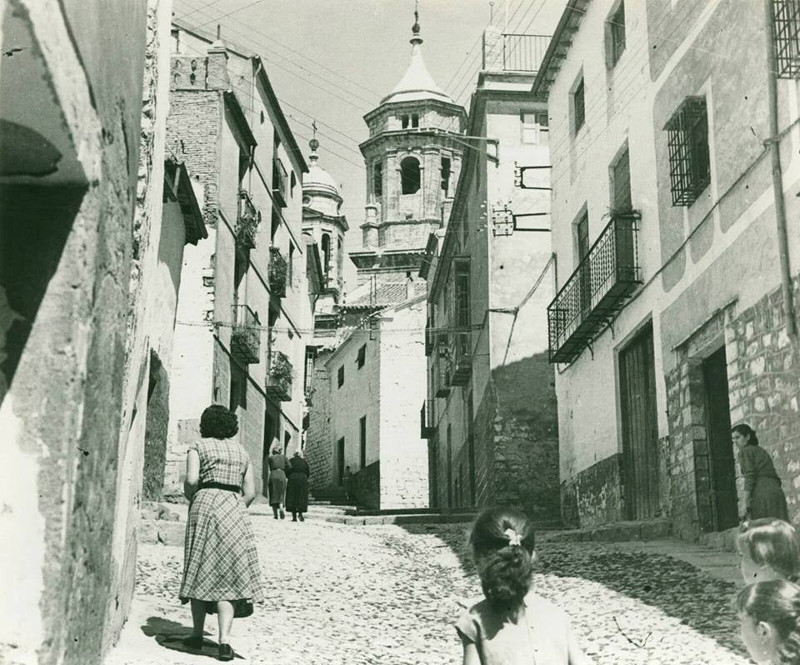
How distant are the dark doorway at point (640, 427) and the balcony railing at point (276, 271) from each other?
1464 cm

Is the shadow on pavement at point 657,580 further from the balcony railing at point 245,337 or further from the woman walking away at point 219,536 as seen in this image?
the balcony railing at point 245,337

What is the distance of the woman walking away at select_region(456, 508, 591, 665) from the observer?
10.1ft

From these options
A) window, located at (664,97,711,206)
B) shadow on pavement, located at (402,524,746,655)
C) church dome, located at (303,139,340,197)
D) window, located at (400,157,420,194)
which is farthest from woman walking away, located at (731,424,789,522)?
church dome, located at (303,139,340,197)

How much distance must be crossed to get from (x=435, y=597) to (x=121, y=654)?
403 centimetres

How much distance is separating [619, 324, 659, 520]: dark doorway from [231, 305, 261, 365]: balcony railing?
10.5 metres

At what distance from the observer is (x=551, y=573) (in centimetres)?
981

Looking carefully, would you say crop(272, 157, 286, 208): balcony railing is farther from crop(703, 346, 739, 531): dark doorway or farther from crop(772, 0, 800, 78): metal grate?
crop(772, 0, 800, 78): metal grate

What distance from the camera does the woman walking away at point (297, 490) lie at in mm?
17203

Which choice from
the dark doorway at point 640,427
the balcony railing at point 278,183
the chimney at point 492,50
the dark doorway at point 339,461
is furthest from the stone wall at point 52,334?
the dark doorway at point 339,461

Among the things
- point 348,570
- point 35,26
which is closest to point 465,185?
point 348,570

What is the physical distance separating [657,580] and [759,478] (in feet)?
3.61

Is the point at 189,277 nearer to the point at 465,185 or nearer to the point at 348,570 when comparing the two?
the point at 465,185

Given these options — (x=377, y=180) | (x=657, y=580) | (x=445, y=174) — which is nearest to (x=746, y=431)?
(x=657, y=580)

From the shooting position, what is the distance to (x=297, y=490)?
17.4m
